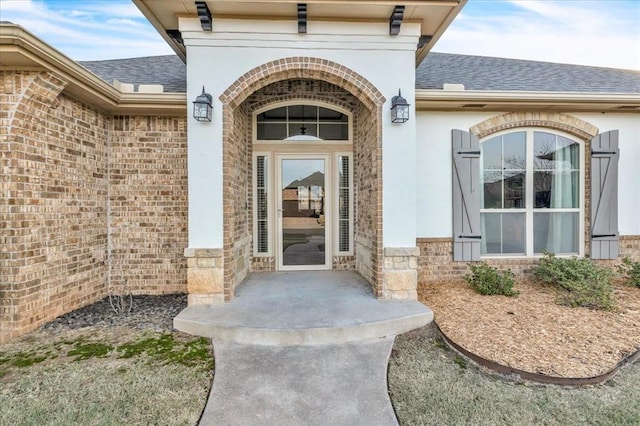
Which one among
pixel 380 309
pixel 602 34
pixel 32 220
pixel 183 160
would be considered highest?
pixel 602 34

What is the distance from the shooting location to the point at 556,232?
5.58 metres

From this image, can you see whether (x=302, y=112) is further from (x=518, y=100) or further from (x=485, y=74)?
(x=485, y=74)

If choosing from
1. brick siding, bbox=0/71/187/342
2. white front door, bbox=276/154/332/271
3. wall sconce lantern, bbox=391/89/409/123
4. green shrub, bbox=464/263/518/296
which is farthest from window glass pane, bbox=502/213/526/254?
brick siding, bbox=0/71/187/342

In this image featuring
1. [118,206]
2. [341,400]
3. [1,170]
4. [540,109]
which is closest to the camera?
[341,400]

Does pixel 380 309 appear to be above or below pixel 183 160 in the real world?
below

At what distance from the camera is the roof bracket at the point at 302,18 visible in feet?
12.5

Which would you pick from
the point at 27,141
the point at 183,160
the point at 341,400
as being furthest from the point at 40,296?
the point at 341,400

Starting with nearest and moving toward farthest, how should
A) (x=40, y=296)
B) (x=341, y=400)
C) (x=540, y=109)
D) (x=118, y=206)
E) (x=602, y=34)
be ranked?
1. (x=341, y=400)
2. (x=40, y=296)
3. (x=118, y=206)
4. (x=540, y=109)
5. (x=602, y=34)

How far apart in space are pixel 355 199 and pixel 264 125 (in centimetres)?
211

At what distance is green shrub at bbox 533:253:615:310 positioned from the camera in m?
4.23

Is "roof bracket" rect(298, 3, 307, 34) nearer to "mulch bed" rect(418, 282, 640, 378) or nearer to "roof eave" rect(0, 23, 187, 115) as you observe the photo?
"roof eave" rect(0, 23, 187, 115)

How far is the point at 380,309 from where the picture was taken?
12.6ft

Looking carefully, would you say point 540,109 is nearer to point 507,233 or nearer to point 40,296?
point 507,233

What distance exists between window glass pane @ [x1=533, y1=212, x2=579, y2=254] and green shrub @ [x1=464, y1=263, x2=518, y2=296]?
1290mm
